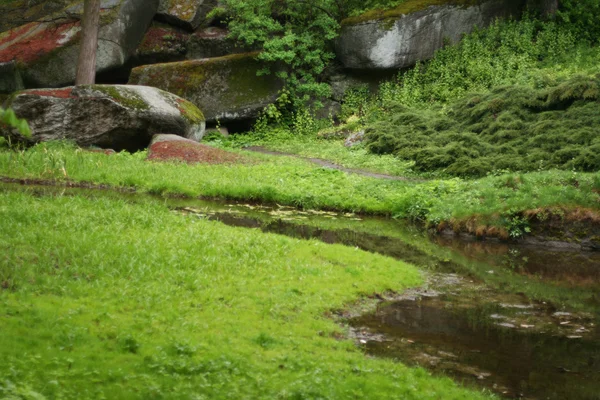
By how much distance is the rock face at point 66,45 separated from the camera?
107ft

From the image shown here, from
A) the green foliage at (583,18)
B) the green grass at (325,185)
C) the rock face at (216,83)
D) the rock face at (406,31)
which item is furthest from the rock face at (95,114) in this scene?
the green foliage at (583,18)

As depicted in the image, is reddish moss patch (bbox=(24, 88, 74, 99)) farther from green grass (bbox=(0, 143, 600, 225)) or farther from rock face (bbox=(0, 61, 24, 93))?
rock face (bbox=(0, 61, 24, 93))

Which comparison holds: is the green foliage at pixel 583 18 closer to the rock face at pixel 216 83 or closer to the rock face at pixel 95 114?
the rock face at pixel 216 83

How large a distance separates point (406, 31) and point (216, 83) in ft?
30.4

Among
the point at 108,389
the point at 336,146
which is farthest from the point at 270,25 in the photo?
the point at 108,389

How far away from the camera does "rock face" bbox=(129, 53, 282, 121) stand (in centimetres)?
3216

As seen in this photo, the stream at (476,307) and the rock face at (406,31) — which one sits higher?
the rock face at (406,31)

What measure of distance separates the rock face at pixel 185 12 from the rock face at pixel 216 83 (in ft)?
13.2

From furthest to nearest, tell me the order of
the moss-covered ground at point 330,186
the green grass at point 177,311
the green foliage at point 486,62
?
the green foliage at point 486,62, the moss-covered ground at point 330,186, the green grass at point 177,311

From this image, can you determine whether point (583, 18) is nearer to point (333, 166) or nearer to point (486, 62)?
point (486, 62)

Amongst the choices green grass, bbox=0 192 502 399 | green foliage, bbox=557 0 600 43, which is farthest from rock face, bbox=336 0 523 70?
green grass, bbox=0 192 502 399

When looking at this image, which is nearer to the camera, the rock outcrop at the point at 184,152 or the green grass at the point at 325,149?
the rock outcrop at the point at 184,152

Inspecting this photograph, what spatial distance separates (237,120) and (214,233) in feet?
68.5

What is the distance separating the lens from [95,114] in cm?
2491
